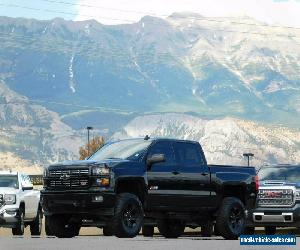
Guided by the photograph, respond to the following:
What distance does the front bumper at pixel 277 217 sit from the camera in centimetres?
2495

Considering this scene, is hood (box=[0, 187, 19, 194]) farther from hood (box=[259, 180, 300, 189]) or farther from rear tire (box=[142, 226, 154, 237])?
hood (box=[259, 180, 300, 189])

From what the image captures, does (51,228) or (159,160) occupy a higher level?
(159,160)

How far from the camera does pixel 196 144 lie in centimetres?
2220

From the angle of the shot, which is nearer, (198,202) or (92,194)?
(92,194)

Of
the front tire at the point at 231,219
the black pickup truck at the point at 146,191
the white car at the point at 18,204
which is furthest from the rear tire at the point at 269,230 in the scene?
the white car at the point at 18,204

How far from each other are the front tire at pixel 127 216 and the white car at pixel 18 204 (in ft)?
18.1

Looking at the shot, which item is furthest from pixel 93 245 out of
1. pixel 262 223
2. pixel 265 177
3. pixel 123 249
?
pixel 265 177

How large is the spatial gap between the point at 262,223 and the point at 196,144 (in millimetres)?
4153

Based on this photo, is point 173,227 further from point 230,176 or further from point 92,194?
point 92,194

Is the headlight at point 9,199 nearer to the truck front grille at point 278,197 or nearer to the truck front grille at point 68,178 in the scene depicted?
the truck front grille at point 68,178

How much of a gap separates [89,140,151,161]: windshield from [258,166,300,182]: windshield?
6.91 meters

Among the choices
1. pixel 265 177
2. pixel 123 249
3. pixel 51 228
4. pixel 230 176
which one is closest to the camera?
pixel 123 249

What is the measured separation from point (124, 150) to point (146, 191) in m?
1.11

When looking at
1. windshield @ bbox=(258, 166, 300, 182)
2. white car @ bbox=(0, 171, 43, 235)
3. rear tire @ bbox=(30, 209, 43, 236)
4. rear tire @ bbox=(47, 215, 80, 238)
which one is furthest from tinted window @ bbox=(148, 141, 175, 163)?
rear tire @ bbox=(30, 209, 43, 236)
